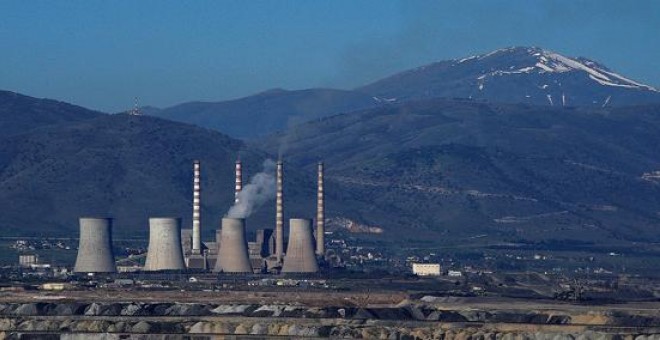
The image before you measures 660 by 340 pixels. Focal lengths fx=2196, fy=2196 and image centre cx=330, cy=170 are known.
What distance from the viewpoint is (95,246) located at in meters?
106

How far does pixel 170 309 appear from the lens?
75.7 meters

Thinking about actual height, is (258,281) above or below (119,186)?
below

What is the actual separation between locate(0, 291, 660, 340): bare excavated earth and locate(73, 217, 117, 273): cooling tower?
41.8 feet

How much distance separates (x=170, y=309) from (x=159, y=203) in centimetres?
11332

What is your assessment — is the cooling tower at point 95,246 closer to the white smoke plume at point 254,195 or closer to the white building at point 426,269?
the white building at point 426,269

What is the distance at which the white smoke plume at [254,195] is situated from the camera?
5659 inches

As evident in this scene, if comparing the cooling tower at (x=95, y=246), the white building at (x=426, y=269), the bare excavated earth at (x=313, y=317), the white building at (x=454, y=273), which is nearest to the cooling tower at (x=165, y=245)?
the cooling tower at (x=95, y=246)

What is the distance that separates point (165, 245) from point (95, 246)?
412cm

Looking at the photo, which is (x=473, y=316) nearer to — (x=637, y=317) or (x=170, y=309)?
(x=637, y=317)

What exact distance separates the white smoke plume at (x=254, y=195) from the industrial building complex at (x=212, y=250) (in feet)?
43.4

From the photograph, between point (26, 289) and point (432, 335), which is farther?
point (26, 289)

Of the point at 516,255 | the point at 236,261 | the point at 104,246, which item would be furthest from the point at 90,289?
the point at 516,255

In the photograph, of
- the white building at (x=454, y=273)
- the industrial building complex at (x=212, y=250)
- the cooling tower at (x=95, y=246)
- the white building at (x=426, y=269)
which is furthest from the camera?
the white building at (x=426, y=269)

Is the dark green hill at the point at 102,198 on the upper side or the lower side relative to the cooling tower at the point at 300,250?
upper
